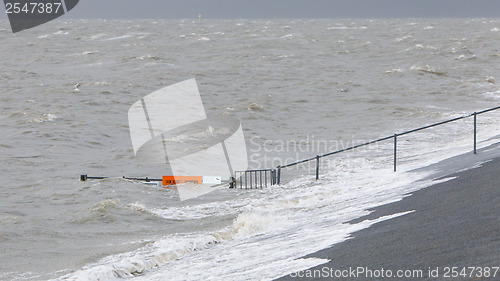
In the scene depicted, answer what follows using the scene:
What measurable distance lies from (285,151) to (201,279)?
17.7 meters

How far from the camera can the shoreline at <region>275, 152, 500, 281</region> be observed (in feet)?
28.0

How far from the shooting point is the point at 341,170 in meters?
22.0

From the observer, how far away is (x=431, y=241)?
380 inches

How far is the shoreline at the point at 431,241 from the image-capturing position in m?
8.54

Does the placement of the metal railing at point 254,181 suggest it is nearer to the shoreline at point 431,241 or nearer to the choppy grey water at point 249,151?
the choppy grey water at point 249,151

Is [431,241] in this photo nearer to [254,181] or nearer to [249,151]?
[254,181]

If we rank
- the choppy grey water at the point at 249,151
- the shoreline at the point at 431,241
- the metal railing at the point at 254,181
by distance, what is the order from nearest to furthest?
1. the shoreline at the point at 431,241
2. the choppy grey water at the point at 249,151
3. the metal railing at the point at 254,181

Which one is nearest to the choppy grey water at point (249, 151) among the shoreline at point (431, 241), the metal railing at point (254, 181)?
the metal railing at point (254, 181)

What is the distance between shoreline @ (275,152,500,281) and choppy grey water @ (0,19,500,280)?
0.67 metres

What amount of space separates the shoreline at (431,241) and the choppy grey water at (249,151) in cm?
67

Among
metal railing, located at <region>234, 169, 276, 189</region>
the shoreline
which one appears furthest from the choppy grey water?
the shoreline

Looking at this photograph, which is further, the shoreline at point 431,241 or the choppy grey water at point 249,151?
the choppy grey water at point 249,151

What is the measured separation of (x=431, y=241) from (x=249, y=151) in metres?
19.3

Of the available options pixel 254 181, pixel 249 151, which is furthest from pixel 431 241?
pixel 249 151
